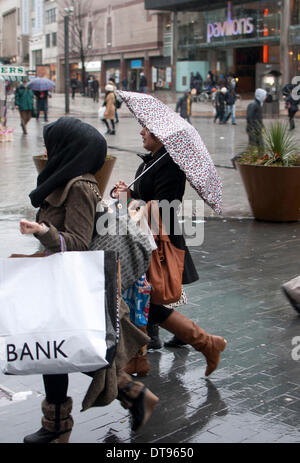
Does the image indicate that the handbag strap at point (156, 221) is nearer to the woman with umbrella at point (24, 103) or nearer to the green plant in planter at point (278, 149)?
the green plant in planter at point (278, 149)

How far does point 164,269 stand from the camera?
13.7 ft

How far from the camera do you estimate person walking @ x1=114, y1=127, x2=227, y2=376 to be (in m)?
4.24

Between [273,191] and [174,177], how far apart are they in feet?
15.6

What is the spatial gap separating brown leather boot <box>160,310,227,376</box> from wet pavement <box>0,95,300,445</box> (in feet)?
0.57

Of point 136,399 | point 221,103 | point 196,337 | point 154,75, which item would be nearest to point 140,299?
point 196,337

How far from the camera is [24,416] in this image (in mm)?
3816

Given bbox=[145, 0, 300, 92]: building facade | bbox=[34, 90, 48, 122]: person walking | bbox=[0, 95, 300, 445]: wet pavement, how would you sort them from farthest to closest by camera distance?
1. bbox=[145, 0, 300, 92]: building facade
2. bbox=[34, 90, 48, 122]: person walking
3. bbox=[0, 95, 300, 445]: wet pavement

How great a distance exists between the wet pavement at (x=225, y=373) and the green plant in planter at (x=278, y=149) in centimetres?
97

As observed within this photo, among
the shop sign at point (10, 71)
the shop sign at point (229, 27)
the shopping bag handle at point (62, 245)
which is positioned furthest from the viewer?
the shop sign at point (229, 27)

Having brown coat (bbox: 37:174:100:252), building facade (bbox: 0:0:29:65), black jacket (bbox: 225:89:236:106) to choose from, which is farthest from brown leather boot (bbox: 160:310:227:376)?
building facade (bbox: 0:0:29:65)

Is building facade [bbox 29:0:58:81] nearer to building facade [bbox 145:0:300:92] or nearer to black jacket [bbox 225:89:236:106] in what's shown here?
building facade [bbox 145:0:300:92]

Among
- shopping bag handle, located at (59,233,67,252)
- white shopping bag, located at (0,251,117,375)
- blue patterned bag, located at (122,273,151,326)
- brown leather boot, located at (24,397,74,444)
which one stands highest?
shopping bag handle, located at (59,233,67,252)

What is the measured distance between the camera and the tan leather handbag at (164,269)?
4086 mm

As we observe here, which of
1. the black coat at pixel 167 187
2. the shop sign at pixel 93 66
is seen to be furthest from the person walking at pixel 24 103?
the shop sign at pixel 93 66
